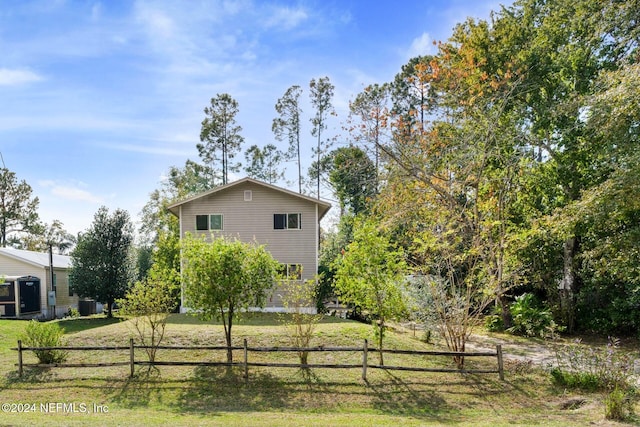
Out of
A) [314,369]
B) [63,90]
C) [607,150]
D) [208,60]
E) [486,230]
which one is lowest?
[314,369]

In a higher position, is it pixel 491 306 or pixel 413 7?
pixel 413 7

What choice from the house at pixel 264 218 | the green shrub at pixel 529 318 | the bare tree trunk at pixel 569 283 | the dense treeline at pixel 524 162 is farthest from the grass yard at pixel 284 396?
the house at pixel 264 218

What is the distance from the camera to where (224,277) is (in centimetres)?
1080

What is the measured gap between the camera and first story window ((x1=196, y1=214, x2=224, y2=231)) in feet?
66.9

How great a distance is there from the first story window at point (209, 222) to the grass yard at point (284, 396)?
874 centimetres

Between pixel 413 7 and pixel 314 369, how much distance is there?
991 cm

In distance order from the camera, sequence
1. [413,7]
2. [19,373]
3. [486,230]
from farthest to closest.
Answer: [486,230]
[413,7]
[19,373]

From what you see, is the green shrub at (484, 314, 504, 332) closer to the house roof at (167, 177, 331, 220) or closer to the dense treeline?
the dense treeline

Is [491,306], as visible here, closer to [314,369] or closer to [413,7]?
[314,369]

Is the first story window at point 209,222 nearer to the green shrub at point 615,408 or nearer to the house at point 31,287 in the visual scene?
the house at point 31,287

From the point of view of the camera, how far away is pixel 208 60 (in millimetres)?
12453

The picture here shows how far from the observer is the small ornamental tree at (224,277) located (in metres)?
10.8

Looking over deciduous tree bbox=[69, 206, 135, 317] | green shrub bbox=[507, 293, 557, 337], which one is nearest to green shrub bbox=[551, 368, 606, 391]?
green shrub bbox=[507, 293, 557, 337]

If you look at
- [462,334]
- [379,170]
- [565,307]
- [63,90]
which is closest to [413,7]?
[379,170]
